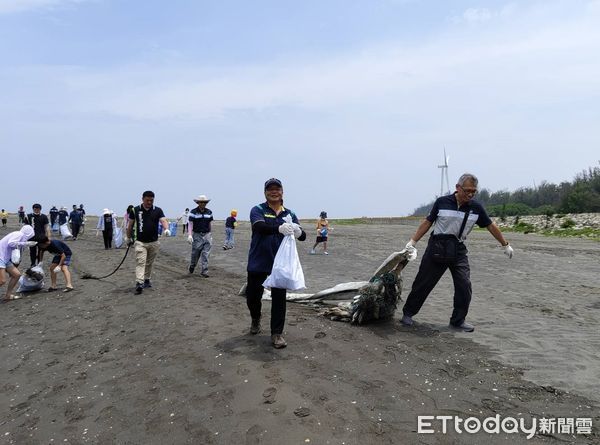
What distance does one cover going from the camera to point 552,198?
80.8 meters

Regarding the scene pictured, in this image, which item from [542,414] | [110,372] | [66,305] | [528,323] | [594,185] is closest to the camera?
[542,414]

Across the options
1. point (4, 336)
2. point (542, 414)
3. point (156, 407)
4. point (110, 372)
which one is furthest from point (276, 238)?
point (4, 336)

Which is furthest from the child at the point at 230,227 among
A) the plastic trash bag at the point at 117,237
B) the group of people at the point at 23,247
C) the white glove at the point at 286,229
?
the white glove at the point at 286,229

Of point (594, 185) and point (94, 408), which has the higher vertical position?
point (594, 185)

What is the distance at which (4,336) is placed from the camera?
765cm

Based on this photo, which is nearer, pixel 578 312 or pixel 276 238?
pixel 276 238

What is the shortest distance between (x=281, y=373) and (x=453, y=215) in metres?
3.48

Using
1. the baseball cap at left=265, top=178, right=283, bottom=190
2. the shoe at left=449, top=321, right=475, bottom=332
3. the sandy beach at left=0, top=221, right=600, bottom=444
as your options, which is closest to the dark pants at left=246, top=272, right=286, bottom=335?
the sandy beach at left=0, top=221, right=600, bottom=444

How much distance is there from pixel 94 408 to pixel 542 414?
4.48 metres

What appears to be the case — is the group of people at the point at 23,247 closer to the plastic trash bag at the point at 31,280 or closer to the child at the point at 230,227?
the plastic trash bag at the point at 31,280

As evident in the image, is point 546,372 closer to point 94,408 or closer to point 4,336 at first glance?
point 94,408

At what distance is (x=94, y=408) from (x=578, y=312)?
26.1ft

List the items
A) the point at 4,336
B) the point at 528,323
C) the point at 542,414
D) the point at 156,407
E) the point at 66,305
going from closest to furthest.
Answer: the point at 542,414 < the point at 156,407 < the point at 528,323 < the point at 4,336 < the point at 66,305

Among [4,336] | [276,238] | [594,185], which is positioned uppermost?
[594,185]
